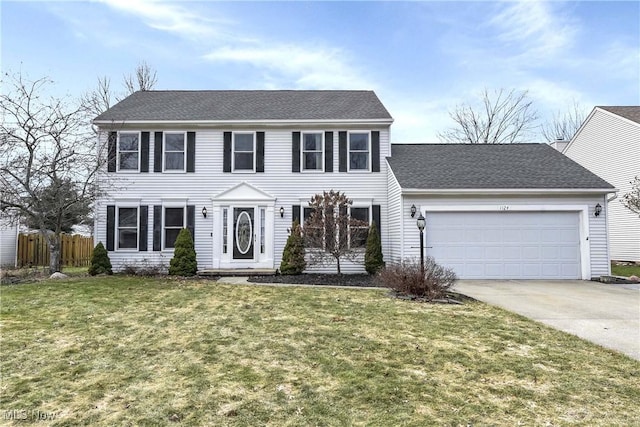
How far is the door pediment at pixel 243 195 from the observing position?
13.5 m

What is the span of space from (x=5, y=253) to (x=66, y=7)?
11.8m

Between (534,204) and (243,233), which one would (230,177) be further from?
(534,204)

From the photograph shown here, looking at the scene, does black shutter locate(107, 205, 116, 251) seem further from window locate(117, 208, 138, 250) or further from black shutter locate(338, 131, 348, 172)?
black shutter locate(338, 131, 348, 172)

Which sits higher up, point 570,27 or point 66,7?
point 570,27

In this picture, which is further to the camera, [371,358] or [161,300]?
[161,300]

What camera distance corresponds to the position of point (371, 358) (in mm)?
4641

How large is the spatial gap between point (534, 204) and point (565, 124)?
24.0 meters

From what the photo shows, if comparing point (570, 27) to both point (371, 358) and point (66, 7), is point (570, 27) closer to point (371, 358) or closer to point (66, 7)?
point (371, 358)

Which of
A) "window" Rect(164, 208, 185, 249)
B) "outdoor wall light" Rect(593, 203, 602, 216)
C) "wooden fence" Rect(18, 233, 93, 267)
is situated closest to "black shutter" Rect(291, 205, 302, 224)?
"window" Rect(164, 208, 185, 249)

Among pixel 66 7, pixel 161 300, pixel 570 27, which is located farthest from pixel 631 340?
pixel 66 7

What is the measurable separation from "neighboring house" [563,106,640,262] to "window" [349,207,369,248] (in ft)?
36.9

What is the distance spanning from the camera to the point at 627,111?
1833cm

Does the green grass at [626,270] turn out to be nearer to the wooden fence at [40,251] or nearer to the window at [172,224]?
the window at [172,224]

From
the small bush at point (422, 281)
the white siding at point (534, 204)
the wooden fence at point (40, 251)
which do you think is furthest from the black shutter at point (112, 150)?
the small bush at point (422, 281)
